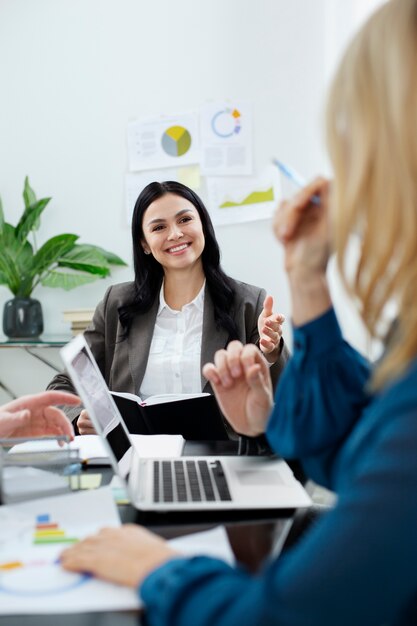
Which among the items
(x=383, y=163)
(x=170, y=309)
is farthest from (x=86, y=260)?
(x=383, y=163)

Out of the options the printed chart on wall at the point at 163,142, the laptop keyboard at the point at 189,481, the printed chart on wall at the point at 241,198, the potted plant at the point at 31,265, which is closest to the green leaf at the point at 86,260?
the potted plant at the point at 31,265

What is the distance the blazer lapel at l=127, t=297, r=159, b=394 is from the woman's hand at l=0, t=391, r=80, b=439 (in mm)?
911

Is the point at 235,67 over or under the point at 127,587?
over

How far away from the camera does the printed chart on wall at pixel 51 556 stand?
73 centimetres

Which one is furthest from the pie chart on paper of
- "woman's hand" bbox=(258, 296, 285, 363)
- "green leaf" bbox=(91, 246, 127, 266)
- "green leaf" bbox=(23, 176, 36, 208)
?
"woman's hand" bbox=(258, 296, 285, 363)

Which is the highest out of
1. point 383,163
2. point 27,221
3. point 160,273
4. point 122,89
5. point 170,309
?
point 122,89

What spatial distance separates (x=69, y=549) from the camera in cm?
82

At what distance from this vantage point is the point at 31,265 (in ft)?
10.2

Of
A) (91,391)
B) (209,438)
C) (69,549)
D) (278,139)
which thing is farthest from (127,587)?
(278,139)

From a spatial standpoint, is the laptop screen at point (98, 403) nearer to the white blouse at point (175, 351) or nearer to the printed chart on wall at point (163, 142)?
the white blouse at point (175, 351)

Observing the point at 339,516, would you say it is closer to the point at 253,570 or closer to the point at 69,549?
the point at 253,570

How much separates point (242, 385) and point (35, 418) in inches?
15.9

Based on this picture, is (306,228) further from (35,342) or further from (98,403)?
(35,342)

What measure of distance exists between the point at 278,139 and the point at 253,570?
2.56m
